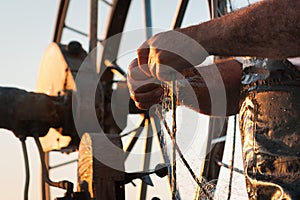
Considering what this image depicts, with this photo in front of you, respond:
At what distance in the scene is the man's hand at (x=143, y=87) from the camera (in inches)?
45.6

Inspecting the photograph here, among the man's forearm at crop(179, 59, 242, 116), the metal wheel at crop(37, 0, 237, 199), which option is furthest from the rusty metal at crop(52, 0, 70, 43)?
the man's forearm at crop(179, 59, 242, 116)

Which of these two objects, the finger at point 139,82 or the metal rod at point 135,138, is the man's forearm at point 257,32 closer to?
the finger at point 139,82

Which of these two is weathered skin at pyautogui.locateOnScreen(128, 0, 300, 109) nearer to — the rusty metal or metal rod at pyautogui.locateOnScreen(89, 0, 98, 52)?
metal rod at pyautogui.locateOnScreen(89, 0, 98, 52)

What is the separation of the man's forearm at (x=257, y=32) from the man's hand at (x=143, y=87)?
0.58ft

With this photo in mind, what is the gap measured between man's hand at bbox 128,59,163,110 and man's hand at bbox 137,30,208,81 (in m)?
0.12

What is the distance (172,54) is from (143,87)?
20cm

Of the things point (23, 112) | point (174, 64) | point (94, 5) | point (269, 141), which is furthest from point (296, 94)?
point (94, 5)

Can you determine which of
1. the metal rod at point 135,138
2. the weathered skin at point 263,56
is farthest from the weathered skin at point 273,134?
the metal rod at point 135,138

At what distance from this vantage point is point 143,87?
A: 1.19 metres

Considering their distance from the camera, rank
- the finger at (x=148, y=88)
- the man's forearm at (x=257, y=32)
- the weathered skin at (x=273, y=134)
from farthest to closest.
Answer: the finger at (x=148, y=88) < the weathered skin at (x=273, y=134) < the man's forearm at (x=257, y=32)

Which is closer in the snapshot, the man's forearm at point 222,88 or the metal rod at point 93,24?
the man's forearm at point 222,88

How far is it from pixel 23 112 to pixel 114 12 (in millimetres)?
1156

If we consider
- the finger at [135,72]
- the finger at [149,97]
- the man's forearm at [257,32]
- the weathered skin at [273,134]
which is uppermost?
the man's forearm at [257,32]

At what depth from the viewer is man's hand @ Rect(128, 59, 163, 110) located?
1.16m
